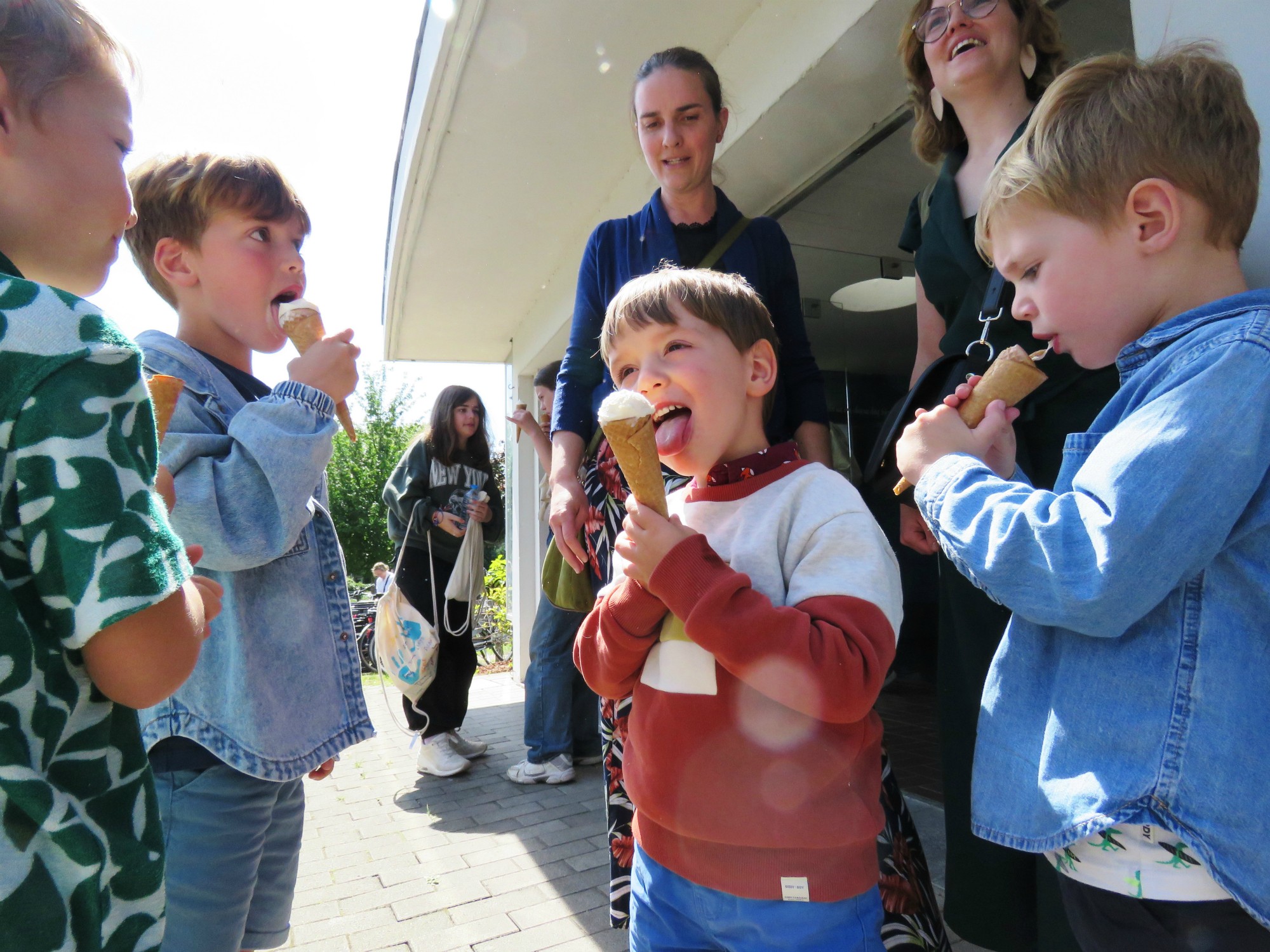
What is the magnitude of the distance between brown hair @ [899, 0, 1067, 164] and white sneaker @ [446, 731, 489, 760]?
4.44 m

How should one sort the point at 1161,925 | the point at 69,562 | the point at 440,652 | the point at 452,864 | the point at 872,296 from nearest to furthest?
1. the point at 69,562
2. the point at 1161,925
3. the point at 452,864
4. the point at 440,652
5. the point at 872,296

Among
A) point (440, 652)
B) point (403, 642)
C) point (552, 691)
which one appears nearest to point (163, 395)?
point (403, 642)

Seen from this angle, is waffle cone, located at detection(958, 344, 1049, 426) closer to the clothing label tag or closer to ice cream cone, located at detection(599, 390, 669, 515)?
ice cream cone, located at detection(599, 390, 669, 515)

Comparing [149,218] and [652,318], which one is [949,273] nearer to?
[652,318]

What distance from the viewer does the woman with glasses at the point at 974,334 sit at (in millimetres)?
1665

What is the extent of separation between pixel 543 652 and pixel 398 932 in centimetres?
197

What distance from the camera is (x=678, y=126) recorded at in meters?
2.31

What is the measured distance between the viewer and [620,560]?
1562mm

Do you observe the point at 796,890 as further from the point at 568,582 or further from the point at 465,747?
the point at 465,747

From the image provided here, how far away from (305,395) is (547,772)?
3528 millimetres

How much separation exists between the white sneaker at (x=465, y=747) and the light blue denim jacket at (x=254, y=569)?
3.60 meters

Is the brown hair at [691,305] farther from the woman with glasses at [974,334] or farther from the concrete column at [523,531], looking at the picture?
the concrete column at [523,531]

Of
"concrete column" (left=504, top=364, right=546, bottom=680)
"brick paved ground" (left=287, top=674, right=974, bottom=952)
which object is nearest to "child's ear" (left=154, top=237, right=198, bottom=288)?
"brick paved ground" (left=287, top=674, right=974, bottom=952)

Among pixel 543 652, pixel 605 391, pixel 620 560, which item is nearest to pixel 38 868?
pixel 620 560
